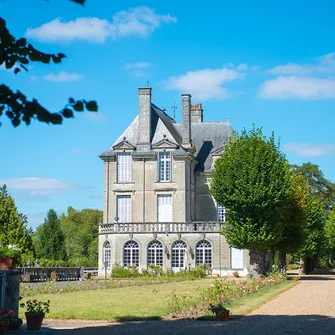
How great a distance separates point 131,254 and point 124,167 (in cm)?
635

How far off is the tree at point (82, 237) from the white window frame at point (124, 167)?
555 inches

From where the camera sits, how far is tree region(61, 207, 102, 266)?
64588mm

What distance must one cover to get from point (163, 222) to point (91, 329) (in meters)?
29.7

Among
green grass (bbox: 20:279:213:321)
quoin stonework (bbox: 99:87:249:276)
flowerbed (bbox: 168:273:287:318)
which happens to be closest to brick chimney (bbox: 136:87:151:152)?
quoin stonework (bbox: 99:87:249:276)

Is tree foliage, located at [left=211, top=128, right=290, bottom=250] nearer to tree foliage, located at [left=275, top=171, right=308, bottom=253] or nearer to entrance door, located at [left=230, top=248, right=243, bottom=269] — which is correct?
tree foliage, located at [left=275, top=171, right=308, bottom=253]

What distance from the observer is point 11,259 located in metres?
13.4

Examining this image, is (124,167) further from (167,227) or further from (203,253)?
(203,253)

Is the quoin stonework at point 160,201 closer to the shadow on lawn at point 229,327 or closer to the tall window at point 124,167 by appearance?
the tall window at point 124,167

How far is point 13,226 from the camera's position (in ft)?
187

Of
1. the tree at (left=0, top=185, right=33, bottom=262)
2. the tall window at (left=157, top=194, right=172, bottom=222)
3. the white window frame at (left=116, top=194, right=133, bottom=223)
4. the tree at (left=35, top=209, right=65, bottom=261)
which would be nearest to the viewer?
the tall window at (left=157, top=194, right=172, bottom=222)

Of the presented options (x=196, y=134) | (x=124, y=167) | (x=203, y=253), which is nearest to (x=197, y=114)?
(x=196, y=134)

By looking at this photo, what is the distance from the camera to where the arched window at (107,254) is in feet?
144

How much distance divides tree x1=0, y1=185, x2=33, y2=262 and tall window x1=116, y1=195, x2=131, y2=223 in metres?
12.8

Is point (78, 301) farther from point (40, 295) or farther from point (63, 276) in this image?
point (63, 276)
